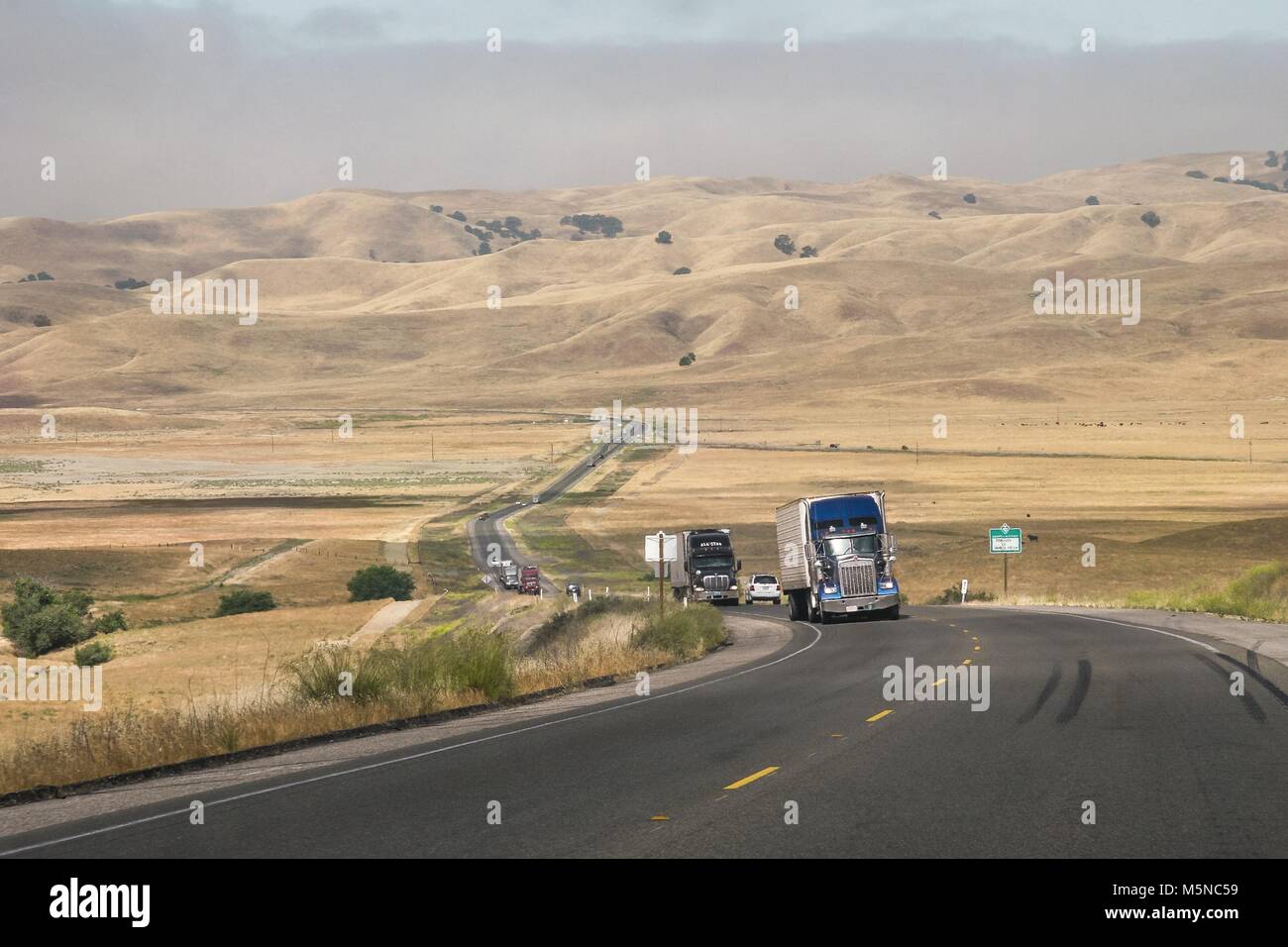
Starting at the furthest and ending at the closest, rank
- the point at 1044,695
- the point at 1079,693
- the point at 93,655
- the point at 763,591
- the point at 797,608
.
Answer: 1. the point at 763,591
2. the point at 93,655
3. the point at 797,608
4. the point at 1079,693
5. the point at 1044,695

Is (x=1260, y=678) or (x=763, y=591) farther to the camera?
(x=763, y=591)

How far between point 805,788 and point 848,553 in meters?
33.2

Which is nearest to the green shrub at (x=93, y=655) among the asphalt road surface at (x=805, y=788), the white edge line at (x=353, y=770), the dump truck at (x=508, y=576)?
the dump truck at (x=508, y=576)

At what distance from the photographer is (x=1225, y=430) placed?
5689 inches

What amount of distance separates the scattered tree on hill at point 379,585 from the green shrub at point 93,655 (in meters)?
14.9

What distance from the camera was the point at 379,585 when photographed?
A: 70.4 meters

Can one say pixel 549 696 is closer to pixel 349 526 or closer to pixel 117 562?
pixel 117 562

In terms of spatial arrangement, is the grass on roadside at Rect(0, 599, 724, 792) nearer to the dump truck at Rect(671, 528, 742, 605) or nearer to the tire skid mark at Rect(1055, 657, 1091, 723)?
the tire skid mark at Rect(1055, 657, 1091, 723)

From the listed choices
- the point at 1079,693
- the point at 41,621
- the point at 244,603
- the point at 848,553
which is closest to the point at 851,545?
the point at 848,553

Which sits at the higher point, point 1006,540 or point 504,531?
point 1006,540

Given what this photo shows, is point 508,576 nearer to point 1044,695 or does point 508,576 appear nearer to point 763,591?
point 763,591

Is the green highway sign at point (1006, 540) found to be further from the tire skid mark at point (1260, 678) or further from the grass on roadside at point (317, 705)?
the tire skid mark at point (1260, 678)

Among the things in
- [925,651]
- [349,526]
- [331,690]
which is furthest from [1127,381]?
[331,690]
